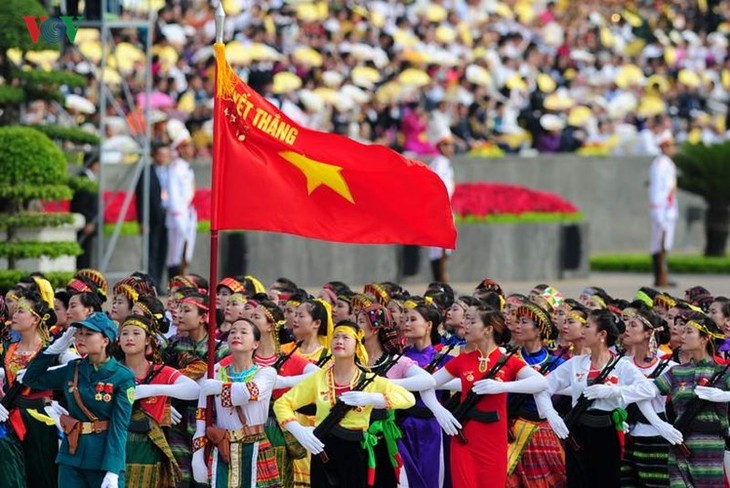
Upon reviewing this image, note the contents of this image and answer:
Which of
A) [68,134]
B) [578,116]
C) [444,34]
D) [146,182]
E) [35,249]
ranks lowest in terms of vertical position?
[35,249]

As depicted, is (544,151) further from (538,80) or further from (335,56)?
(335,56)

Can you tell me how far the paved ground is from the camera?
973 inches

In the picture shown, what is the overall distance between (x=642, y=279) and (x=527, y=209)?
78.9 inches

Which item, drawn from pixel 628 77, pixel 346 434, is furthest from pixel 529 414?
pixel 628 77

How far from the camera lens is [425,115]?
1180 inches

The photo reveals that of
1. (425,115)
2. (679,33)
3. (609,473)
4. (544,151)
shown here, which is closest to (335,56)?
(425,115)

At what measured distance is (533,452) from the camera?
A: 13.5m

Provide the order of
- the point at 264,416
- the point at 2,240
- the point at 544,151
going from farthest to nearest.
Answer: the point at 544,151, the point at 2,240, the point at 264,416

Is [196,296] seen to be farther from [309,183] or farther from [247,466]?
[247,466]

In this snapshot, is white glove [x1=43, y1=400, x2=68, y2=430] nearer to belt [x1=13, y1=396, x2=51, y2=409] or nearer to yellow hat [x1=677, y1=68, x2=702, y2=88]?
belt [x1=13, y1=396, x2=51, y2=409]

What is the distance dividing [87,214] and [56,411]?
34.1 feet

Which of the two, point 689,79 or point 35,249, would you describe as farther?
point 689,79

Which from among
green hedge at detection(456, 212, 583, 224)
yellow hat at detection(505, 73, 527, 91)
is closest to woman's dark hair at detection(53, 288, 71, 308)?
green hedge at detection(456, 212, 583, 224)

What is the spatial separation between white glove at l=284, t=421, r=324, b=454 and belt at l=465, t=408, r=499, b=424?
1.30 m
